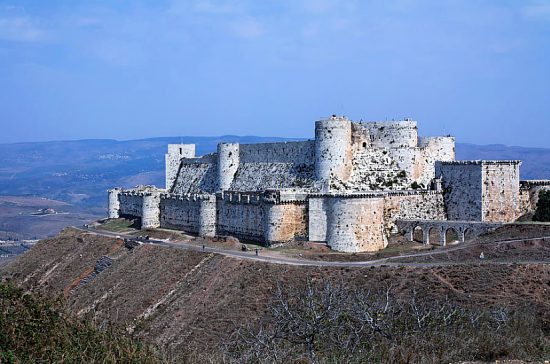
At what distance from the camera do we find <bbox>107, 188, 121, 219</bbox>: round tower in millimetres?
84812

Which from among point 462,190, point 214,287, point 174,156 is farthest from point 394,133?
point 174,156

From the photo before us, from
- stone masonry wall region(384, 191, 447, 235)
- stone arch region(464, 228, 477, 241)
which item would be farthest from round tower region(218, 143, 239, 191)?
stone arch region(464, 228, 477, 241)

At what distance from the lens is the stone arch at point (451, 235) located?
181ft

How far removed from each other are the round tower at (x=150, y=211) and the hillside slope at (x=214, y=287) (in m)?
10.5

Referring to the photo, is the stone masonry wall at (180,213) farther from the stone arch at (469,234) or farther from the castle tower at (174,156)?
the stone arch at (469,234)

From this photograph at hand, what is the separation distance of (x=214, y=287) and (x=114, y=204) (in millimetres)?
40076

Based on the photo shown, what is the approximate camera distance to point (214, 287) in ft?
156

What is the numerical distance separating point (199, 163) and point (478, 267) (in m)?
41.5

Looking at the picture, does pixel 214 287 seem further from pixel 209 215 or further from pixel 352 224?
pixel 209 215

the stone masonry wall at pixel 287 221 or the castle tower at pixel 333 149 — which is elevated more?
the castle tower at pixel 333 149

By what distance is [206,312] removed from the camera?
143 feet

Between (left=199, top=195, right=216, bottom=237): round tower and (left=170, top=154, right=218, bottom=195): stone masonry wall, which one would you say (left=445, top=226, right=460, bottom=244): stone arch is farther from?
(left=170, top=154, right=218, bottom=195): stone masonry wall

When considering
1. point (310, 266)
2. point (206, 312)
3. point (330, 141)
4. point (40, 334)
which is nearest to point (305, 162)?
point (330, 141)

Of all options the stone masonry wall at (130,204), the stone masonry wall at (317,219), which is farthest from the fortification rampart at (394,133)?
the stone masonry wall at (130,204)
